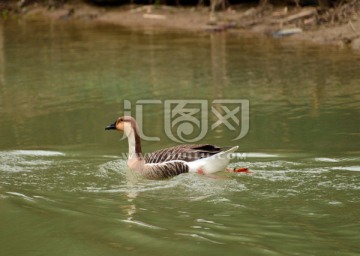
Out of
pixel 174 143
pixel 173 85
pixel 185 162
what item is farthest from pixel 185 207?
pixel 173 85

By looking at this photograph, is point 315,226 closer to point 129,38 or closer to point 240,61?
point 240,61

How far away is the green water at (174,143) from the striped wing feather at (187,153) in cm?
25

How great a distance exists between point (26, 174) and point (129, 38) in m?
15.2

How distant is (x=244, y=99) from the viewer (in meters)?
15.0

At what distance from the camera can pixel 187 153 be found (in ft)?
32.5

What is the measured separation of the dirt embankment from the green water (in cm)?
158

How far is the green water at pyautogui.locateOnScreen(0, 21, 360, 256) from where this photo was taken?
24.7 feet

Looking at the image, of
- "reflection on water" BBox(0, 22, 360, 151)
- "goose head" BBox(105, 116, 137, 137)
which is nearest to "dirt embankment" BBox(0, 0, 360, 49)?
"reflection on water" BBox(0, 22, 360, 151)

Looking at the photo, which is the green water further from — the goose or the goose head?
the goose head

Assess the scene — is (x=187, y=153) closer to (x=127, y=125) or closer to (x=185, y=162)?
(x=185, y=162)

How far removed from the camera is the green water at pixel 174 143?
7531 mm

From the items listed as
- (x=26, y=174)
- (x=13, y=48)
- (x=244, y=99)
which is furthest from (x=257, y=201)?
(x=13, y=48)

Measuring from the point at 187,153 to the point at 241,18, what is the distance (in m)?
17.3

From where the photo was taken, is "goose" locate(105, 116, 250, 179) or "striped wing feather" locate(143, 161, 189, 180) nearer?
"goose" locate(105, 116, 250, 179)
